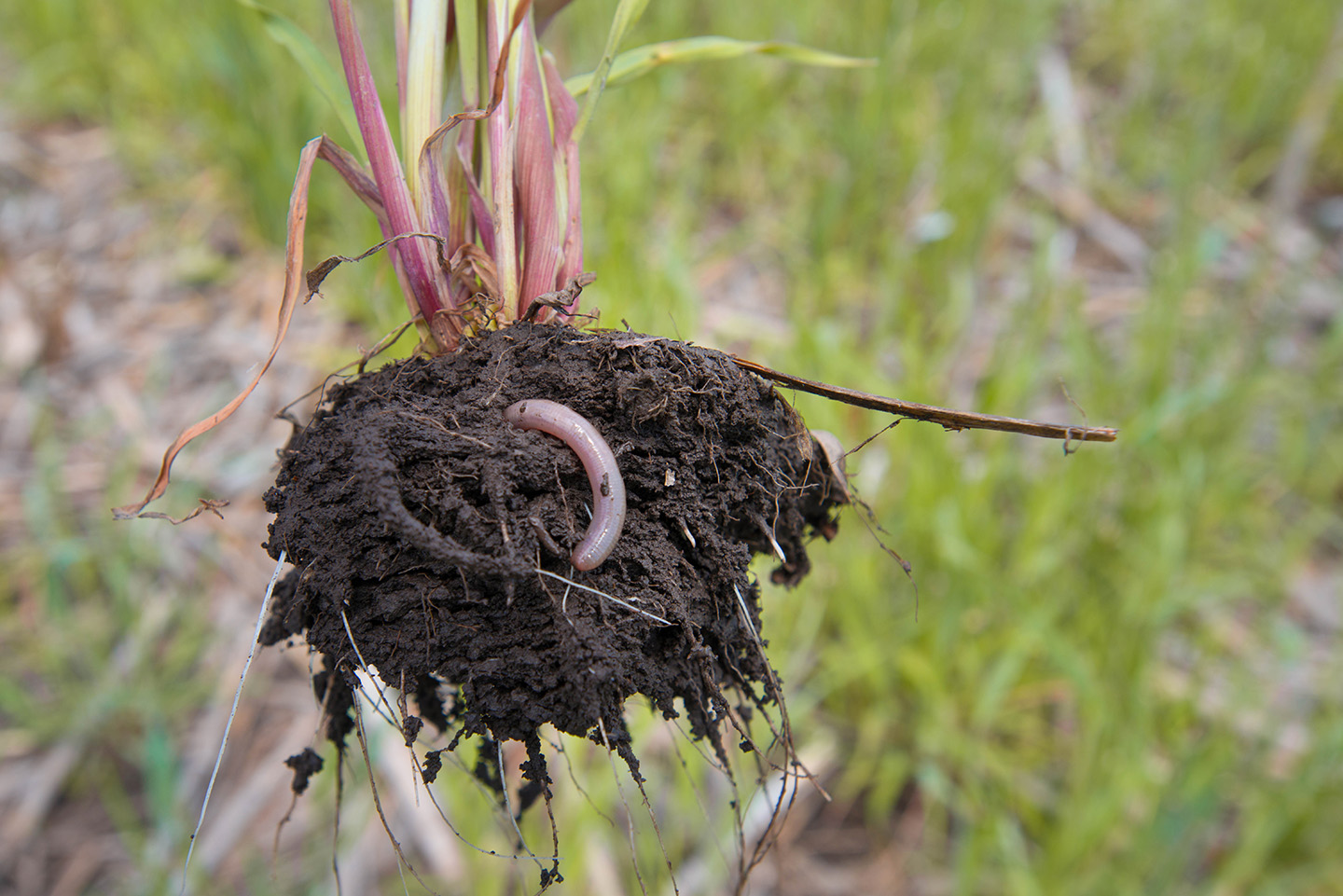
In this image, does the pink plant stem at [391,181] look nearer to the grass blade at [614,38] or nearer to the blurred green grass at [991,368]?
the grass blade at [614,38]

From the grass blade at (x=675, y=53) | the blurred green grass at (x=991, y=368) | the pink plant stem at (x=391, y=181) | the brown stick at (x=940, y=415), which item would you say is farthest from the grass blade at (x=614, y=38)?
the blurred green grass at (x=991, y=368)

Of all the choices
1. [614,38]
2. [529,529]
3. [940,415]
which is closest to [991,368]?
[940,415]

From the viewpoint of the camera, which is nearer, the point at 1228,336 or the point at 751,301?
the point at 1228,336

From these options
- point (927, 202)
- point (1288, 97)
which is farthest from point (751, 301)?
point (1288, 97)

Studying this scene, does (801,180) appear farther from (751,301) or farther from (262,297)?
(262,297)

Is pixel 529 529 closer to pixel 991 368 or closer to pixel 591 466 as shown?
pixel 591 466

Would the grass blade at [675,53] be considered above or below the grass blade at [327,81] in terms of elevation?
above

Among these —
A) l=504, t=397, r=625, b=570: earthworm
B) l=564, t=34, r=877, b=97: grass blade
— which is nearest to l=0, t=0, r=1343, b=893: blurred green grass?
l=564, t=34, r=877, b=97: grass blade
